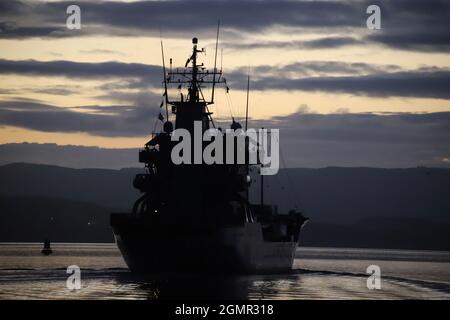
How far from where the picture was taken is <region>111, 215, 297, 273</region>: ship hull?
77062mm

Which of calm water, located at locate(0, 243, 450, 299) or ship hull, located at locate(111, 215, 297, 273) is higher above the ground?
ship hull, located at locate(111, 215, 297, 273)

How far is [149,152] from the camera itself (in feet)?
270

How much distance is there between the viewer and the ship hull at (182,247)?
253 ft

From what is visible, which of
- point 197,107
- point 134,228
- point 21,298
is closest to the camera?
point 21,298

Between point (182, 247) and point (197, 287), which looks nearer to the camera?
point (197, 287)

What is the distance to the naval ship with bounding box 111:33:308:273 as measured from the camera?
77250 mm

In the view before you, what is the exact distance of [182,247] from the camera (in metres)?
77.1

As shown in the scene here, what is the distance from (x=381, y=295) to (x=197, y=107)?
75.8ft

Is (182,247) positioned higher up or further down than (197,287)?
higher up

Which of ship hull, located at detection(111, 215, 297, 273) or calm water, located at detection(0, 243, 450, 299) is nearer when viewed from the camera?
calm water, located at detection(0, 243, 450, 299)

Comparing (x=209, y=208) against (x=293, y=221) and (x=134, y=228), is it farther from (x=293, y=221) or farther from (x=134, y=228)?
(x=293, y=221)

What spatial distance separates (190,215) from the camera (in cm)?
7994

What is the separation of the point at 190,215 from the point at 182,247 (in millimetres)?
3719
